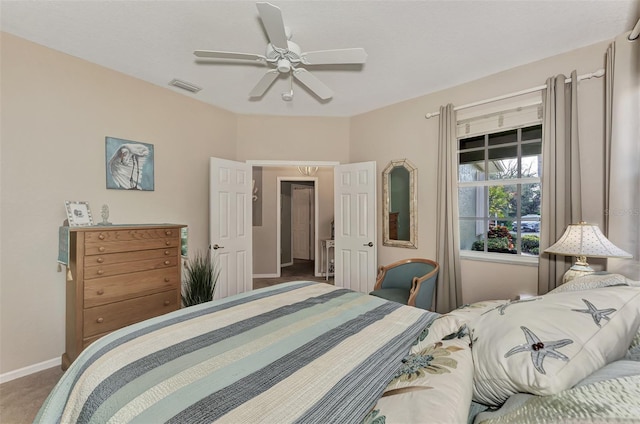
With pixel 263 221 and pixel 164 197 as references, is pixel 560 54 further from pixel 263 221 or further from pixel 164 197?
pixel 263 221

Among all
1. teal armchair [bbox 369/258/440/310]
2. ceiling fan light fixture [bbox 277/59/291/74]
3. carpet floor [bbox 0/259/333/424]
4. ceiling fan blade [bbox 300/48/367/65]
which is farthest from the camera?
teal armchair [bbox 369/258/440/310]

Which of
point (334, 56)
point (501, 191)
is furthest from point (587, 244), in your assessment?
point (334, 56)

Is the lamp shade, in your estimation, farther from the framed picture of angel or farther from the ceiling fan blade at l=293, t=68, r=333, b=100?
the framed picture of angel

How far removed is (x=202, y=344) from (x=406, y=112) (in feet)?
11.5

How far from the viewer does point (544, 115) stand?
2611 mm

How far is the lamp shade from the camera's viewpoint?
1931 millimetres

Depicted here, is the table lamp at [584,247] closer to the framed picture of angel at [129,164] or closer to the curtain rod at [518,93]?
the curtain rod at [518,93]

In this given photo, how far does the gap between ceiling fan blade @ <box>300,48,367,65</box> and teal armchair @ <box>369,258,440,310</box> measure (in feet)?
6.78

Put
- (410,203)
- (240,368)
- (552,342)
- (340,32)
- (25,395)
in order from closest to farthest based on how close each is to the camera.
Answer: (552,342), (240,368), (25,395), (340,32), (410,203)

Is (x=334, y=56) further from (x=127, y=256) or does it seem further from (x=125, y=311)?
(x=125, y=311)

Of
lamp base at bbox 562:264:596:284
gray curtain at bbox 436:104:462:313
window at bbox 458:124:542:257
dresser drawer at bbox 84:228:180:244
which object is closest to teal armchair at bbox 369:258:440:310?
gray curtain at bbox 436:104:462:313

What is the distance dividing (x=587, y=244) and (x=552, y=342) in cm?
178

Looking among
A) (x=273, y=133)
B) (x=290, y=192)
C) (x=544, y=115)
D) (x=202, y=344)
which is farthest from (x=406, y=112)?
(x=290, y=192)

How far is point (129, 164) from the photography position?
3.05 m
